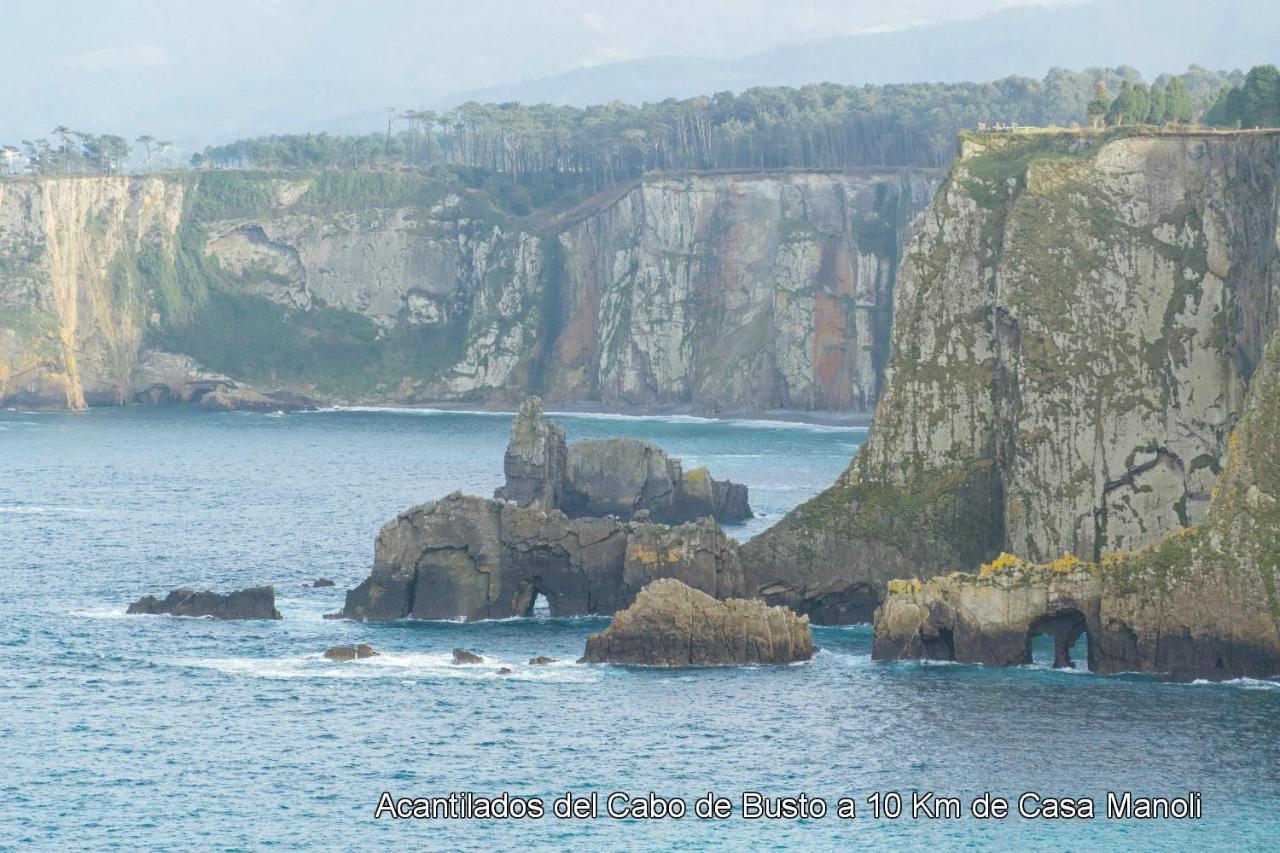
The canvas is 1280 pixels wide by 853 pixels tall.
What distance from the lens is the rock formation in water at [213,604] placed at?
10962 centimetres

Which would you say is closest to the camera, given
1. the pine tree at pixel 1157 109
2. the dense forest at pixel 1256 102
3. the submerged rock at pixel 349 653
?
the submerged rock at pixel 349 653

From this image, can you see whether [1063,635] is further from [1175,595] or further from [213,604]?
[213,604]

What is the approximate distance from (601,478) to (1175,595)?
208 feet

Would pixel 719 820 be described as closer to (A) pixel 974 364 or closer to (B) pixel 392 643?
(B) pixel 392 643

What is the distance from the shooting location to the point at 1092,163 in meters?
110

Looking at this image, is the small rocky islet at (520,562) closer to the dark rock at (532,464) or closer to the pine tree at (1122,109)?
the dark rock at (532,464)

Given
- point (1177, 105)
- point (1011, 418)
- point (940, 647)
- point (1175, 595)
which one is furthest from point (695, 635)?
point (1177, 105)

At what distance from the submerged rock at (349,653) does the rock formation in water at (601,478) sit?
147 feet

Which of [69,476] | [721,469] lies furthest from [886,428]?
[69,476]

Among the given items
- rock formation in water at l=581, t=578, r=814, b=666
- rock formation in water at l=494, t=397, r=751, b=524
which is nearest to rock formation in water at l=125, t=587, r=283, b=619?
rock formation in water at l=581, t=578, r=814, b=666

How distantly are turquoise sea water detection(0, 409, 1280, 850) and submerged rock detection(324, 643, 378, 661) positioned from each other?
2.57ft

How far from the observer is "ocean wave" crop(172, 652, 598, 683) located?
307 feet

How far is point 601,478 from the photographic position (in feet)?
482

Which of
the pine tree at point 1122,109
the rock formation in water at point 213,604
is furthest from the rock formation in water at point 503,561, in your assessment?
the pine tree at point 1122,109
